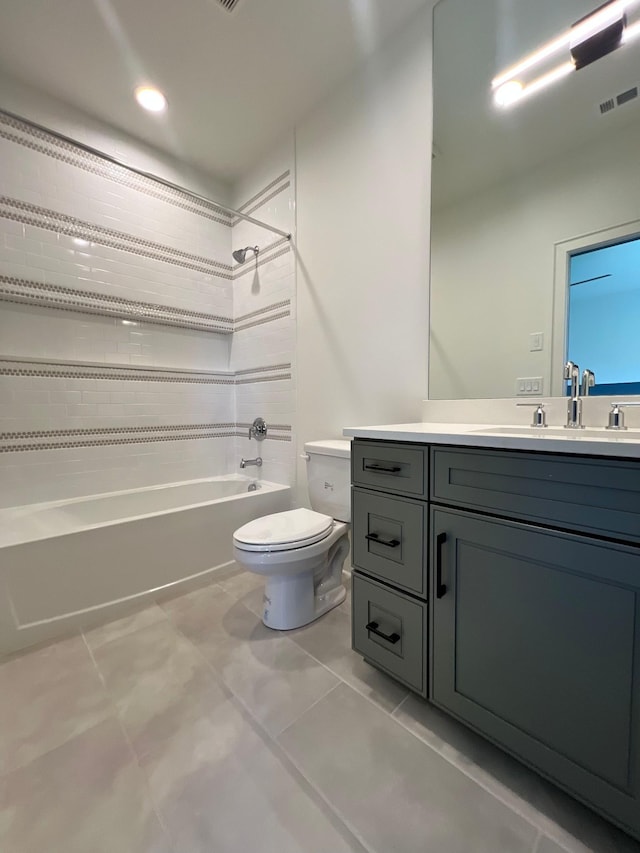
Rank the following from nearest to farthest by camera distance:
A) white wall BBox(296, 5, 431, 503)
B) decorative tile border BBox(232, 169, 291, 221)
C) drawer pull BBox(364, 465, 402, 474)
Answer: drawer pull BBox(364, 465, 402, 474) < white wall BBox(296, 5, 431, 503) < decorative tile border BBox(232, 169, 291, 221)

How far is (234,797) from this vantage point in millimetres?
910

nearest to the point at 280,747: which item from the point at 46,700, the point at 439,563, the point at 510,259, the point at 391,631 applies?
the point at 391,631

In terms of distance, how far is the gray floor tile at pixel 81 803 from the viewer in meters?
0.82

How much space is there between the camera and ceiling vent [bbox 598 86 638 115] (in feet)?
3.89

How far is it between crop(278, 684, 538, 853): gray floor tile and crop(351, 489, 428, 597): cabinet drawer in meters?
0.43

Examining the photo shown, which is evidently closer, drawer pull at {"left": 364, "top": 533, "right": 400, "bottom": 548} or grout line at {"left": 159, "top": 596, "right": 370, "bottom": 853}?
grout line at {"left": 159, "top": 596, "right": 370, "bottom": 853}

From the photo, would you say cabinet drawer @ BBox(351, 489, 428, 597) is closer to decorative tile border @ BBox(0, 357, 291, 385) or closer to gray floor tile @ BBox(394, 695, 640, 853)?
gray floor tile @ BBox(394, 695, 640, 853)

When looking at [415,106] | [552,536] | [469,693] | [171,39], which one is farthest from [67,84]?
[469,693]

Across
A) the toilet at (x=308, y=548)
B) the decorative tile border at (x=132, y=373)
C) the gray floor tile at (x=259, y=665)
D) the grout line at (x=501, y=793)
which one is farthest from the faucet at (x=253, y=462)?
the grout line at (x=501, y=793)

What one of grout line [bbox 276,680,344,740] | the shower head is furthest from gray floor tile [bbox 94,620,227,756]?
the shower head

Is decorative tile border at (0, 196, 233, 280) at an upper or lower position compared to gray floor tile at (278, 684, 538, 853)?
upper

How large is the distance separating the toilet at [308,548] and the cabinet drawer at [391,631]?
321mm

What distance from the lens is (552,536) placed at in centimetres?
81

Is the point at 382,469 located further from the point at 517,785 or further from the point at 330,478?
the point at 517,785
